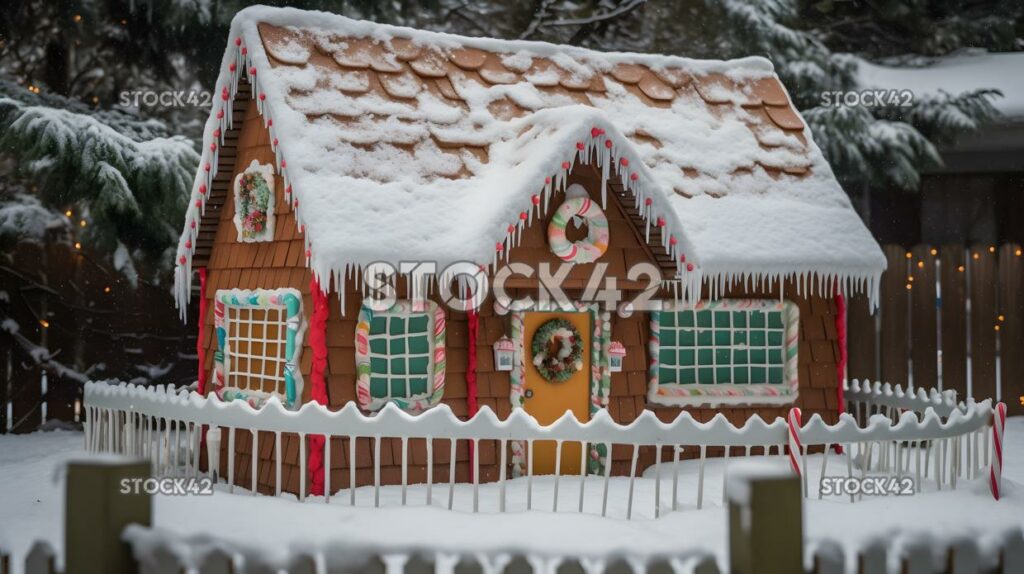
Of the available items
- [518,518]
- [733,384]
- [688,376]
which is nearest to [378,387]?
[518,518]

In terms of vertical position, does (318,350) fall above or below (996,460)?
above

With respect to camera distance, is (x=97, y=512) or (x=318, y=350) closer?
(x=97, y=512)

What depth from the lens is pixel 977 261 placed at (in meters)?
15.8

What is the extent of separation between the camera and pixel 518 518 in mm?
7707

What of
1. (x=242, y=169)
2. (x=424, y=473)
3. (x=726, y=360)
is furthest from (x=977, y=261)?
(x=242, y=169)

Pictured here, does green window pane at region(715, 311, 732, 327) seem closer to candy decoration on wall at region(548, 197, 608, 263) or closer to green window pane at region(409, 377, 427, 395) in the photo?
candy decoration on wall at region(548, 197, 608, 263)

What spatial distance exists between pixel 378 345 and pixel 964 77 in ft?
40.9

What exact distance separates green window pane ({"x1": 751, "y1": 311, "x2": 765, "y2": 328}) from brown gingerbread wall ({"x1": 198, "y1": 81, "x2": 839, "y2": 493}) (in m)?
0.23

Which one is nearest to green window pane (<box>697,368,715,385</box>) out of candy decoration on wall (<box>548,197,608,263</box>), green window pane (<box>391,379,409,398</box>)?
candy decoration on wall (<box>548,197,608,263</box>)

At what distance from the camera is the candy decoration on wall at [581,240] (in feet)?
34.6

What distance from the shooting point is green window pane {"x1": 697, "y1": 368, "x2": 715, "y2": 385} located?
1197 centimetres

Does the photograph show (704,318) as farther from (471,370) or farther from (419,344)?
(419,344)

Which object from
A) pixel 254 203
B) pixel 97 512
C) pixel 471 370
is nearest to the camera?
pixel 97 512

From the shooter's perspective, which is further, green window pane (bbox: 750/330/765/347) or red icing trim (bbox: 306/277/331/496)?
green window pane (bbox: 750/330/765/347)
